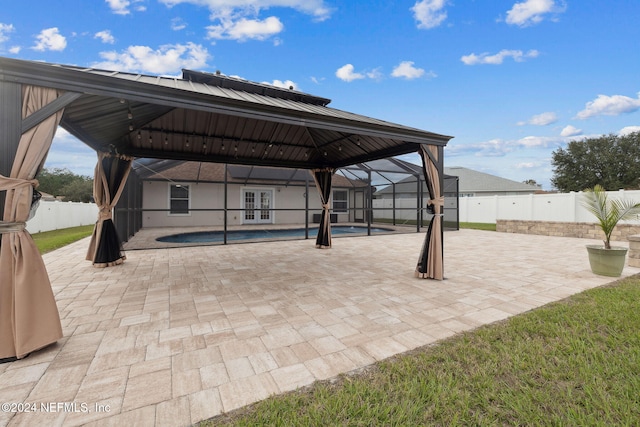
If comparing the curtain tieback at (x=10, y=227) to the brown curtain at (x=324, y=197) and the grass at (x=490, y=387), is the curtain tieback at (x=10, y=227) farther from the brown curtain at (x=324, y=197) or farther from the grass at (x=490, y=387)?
the brown curtain at (x=324, y=197)

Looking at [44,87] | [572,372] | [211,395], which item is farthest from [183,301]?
[572,372]

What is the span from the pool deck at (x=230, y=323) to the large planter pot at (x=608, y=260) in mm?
186

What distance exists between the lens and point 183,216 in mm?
12562

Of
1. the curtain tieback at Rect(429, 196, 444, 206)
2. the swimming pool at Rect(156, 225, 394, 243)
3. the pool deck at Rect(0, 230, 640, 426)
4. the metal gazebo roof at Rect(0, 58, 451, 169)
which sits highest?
the metal gazebo roof at Rect(0, 58, 451, 169)

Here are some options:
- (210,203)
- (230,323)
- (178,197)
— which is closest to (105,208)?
(230,323)

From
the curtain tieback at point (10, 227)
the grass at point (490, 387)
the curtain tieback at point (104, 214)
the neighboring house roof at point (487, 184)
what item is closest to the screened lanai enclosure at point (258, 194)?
the curtain tieback at point (104, 214)

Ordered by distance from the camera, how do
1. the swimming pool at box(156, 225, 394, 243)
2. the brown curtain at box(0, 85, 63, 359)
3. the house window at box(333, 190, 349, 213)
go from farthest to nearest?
the house window at box(333, 190, 349, 213) → the swimming pool at box(156, 225, 394, 243) → the brown curtain at box(0, 85, 63, 359)

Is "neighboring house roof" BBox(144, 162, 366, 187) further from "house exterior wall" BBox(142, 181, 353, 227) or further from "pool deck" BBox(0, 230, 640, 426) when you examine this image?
"pool deck" BBox(0, 230, 640, 426)

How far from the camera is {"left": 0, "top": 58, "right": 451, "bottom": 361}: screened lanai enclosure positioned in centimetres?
208

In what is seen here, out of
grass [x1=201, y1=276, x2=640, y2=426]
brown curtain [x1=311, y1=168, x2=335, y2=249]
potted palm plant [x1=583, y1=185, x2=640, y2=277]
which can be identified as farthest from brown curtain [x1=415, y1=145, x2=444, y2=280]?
brown curtain [x1=311, y1=168, x2=335, y2=249]

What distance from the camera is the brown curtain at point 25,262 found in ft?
6.64

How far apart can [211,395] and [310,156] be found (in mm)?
5985

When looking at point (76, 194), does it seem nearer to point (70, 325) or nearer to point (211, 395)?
point (70, 325)

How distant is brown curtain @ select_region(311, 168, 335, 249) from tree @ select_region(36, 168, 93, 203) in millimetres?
24376
